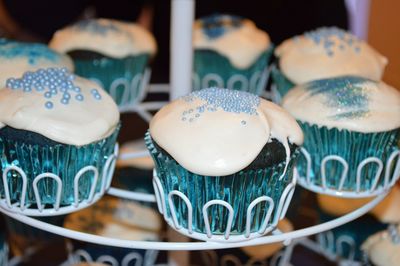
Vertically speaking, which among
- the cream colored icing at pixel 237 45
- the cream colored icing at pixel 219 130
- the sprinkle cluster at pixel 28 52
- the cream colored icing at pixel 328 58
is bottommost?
the cream colored icing at pixel 237 45

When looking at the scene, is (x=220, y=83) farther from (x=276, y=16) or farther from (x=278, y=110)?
(x=276, y=16)

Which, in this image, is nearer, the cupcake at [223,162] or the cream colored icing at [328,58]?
the cupcake at [223,162]

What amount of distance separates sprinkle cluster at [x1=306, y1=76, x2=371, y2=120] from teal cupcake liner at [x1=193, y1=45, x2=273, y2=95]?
1.11 feet

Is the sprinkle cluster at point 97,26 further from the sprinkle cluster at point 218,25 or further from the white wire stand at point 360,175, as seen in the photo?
the white wire stand at point 360,175

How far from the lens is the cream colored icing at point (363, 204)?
120cm

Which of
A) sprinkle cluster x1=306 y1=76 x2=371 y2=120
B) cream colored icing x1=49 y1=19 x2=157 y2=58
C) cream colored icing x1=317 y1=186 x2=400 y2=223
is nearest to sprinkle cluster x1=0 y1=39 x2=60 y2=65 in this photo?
cream colored icing x1=49 y1=19 x2=157 y2=58

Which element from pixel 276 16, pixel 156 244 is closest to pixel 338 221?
pixel 156 244

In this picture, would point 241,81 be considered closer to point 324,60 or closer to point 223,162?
point 324,60

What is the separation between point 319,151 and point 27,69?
0.49 meters

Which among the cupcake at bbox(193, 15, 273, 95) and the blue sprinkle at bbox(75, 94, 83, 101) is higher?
the blue sprinkle at bbox(75, 94, 83, 101)

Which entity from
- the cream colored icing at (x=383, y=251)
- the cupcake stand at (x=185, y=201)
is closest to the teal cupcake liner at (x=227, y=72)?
the cupcake stand at (x=185, y=201)

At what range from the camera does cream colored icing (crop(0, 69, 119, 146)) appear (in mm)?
873

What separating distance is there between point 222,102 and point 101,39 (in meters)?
0.47

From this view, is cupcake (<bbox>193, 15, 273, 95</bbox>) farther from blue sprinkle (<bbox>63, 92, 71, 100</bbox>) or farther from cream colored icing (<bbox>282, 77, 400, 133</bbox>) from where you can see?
blue sprinkle (<bbox>63, 92, 71, 100</bbox>)
